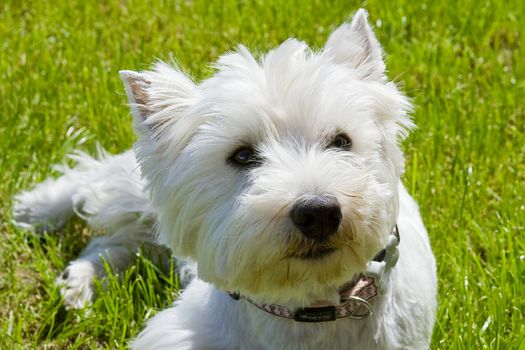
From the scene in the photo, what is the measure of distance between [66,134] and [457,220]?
248 cm

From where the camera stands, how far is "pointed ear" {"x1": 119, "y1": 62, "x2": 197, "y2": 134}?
3.40m

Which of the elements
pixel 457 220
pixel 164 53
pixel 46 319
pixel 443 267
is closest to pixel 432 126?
pixel 457 220

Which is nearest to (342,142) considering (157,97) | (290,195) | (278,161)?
(278,161)

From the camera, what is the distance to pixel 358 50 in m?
3.48

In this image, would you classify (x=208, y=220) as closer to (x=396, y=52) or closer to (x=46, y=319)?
(x=46, y=319)

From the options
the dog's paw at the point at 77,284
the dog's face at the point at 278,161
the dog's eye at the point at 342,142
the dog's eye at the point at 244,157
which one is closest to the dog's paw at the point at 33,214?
the dog's paw at the point at 77,284

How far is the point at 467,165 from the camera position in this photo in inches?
203

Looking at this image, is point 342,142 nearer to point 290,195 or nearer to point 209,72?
point 290,195

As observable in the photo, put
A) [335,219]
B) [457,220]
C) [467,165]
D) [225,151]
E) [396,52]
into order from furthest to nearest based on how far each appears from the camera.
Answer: [396,52], [467,165], [457,220], [225,151], [335,219]

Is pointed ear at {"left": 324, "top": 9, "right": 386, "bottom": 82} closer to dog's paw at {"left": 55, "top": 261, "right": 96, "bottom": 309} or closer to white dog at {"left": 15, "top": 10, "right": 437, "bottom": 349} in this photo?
white dog at {"left": 15, "top": 10, "right": 437, "bottom": 349}

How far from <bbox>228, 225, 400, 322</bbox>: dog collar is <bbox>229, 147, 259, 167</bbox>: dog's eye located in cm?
52

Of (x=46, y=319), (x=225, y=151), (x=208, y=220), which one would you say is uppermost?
(x=225, y=151)

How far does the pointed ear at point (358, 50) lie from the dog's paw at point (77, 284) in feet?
6.08

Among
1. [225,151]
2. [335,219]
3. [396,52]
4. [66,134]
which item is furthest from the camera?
[396,52]
